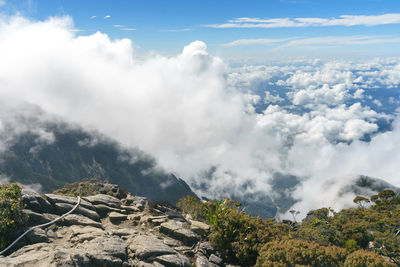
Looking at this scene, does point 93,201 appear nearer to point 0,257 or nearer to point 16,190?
point 16,190

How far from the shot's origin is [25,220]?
41.5ft

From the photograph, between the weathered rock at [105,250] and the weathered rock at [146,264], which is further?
the weathered rock at [146,264]

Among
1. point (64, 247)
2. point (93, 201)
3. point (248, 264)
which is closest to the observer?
point (64, 247)

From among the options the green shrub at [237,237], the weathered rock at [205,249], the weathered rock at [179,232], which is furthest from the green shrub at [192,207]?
the weathered rock at [205,249]

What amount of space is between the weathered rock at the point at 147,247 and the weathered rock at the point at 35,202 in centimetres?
625

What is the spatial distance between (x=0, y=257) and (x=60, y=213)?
A: 4889 millimetres

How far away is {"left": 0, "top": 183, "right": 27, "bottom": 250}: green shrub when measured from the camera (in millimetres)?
11508

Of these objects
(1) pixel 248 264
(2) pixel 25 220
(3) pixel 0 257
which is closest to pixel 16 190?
(2) pixel 25 220

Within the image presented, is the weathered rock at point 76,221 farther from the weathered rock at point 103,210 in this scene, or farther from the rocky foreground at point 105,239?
the weathered rock at point 103,210

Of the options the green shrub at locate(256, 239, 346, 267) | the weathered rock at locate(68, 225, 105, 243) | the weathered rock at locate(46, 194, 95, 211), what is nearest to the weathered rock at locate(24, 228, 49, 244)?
the weathered rock at locate(68, 225, 105, 243)

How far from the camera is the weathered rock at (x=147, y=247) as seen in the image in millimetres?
11547

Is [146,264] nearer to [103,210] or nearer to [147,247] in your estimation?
[147,247]

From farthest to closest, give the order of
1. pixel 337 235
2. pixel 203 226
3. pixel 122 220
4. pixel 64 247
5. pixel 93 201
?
pixel 337 235, pixel 93 201, pixel 122 220, pixel 203 226, pixel 64 247

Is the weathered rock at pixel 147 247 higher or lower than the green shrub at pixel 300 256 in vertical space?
lower
